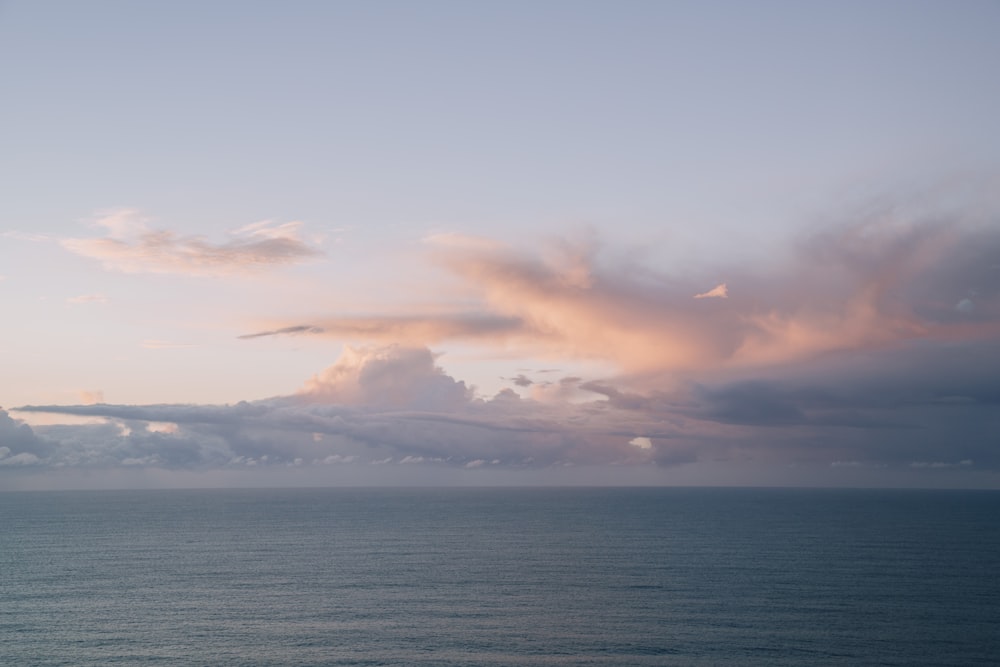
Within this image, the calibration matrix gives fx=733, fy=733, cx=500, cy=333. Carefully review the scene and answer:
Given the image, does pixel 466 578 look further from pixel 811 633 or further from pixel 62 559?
pixel 62 559

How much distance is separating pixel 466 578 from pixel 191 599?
42.2 meters

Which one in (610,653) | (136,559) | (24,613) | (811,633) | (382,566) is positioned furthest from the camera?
(136,559)

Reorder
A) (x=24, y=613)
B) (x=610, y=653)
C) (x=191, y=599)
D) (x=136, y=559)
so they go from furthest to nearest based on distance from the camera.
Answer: (x=136, y=559) → (x=191, y=599) → (x=24, y=613) → (x=610, y=653)

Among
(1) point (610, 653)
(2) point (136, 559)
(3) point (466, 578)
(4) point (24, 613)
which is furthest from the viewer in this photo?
(2) point (136, 559)

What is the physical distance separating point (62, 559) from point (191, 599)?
6111cm

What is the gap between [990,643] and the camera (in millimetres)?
81812

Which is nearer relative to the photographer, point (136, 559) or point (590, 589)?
point (590, 589)

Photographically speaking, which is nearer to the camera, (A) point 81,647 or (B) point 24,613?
(A) point 81,647

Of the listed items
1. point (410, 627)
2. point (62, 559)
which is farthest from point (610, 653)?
point (62, 559)

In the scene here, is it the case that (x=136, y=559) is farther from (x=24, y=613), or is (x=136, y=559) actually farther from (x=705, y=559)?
(x=705, y=559)

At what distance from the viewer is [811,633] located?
86.2 metres

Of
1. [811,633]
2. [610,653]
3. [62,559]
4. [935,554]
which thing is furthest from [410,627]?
[935,554]

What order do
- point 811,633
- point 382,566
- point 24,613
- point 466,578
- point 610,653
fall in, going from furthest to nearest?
1. point 382,566
2. point 466,578
3. point 24,613
4. point 811,633
5. point 610,653

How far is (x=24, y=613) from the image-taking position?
97.9 metres
